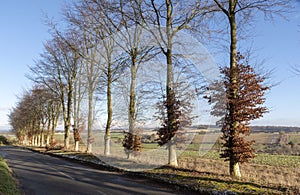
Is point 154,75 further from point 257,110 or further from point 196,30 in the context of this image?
point 257,110

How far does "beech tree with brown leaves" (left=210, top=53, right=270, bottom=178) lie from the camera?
1080cm

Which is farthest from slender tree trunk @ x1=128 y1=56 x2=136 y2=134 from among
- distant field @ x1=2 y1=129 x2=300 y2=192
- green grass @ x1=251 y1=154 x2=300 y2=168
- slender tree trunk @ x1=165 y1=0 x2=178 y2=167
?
green grass @ x1=251 y1=154 x2=300 y2=168

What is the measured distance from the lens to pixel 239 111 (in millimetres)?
10945

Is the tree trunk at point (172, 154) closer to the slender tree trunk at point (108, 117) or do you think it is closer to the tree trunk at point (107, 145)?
the slender tree trunk at point (108, 117)

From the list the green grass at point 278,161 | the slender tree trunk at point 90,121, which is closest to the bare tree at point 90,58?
the slender tree trunk at point 90,121

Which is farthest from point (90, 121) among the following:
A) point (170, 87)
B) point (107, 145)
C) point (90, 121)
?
point (170, 87)

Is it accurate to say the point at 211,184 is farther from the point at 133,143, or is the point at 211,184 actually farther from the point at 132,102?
the point at 132,102

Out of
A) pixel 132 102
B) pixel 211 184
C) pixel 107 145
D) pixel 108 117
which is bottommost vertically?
pixel 211 184

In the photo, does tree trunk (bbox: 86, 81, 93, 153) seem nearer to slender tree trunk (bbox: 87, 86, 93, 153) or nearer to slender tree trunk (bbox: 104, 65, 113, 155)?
slender tree trunk (bbox: 87, 86, 93, 153)

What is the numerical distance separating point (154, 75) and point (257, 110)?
23.8ft

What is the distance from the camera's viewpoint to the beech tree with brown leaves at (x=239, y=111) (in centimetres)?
1080

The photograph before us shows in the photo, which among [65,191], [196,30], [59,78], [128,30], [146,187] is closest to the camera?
[65,191]

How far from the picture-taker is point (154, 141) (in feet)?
52.0

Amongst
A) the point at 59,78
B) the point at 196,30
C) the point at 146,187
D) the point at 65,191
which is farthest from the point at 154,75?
the point at 59,78
